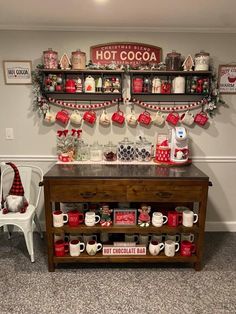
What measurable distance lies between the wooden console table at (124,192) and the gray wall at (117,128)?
0.62 meters

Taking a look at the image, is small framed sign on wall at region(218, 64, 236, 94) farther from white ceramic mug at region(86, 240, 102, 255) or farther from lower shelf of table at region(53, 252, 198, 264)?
white ceramic mug at region(86, 240, 102, 255)

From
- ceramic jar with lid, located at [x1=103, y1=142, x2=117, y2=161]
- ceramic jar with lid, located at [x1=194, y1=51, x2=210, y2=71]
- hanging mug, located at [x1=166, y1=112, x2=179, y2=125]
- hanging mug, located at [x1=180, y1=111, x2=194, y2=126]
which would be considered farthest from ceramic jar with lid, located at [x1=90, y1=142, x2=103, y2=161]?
ceramic jar with lid, located at [x1=194, y1=51, x2=210, y2=71]

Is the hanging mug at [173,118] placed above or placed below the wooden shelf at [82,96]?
below

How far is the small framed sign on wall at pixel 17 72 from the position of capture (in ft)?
7.73

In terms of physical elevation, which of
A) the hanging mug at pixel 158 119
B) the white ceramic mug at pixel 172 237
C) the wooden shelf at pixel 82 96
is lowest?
the white ceramic mug at pixel 172 237

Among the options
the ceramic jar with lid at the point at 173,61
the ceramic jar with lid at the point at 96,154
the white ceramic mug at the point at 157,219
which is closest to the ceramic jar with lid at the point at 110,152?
the ceramic jar with lid at the point at 96,154

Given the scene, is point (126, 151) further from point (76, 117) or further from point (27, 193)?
point (27, 193)

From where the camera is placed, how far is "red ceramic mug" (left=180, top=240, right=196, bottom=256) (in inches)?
79.7

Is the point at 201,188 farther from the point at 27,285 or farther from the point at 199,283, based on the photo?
the point at 27,285

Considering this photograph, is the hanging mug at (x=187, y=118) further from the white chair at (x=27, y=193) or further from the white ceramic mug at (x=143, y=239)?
the white chair at (x=27, y=193)

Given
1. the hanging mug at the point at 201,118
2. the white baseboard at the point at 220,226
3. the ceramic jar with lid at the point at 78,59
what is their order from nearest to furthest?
the ceramic jar with lid at the point at 78,59, the hanging mug at the point at 201,118, the white baseboard at the point at 220,226

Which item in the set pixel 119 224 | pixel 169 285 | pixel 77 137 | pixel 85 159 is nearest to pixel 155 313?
pixel 169 285

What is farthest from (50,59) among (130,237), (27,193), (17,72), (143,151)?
(130,237)

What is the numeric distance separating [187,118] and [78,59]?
1.16m
